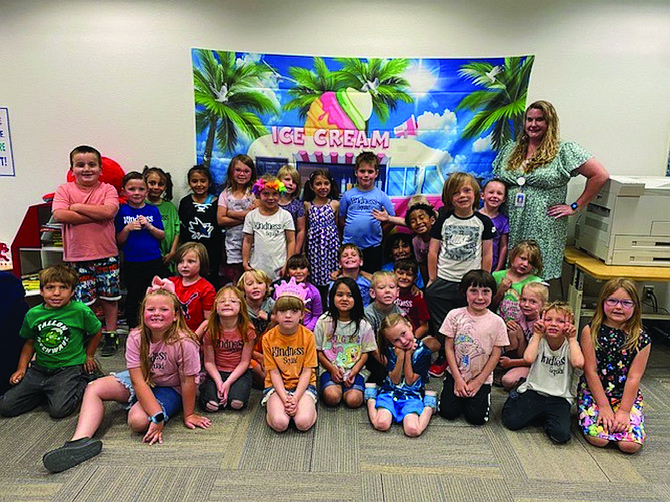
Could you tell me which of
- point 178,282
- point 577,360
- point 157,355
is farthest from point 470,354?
point 178,282

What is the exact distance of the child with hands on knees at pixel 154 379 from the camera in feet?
7.20

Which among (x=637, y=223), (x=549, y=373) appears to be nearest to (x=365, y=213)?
(x=549, y=373)

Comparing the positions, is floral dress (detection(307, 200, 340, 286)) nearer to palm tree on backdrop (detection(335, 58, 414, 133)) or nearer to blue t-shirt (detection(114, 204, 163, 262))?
palm tree on backdrop (detection(335, 58, 414, 133))

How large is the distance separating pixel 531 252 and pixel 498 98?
128cm

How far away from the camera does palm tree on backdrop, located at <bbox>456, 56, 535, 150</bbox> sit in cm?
348

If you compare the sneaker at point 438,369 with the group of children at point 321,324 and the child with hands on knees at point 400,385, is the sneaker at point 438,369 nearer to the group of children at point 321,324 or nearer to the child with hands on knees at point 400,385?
the group of children at point 321,324

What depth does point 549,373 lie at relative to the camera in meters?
2.33

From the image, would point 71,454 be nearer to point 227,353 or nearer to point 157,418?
point 157,418

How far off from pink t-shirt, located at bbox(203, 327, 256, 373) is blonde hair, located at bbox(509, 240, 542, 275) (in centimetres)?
158

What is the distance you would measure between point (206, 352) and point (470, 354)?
1323mm

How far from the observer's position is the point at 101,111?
140 inches

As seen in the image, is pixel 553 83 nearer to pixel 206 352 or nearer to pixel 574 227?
pixel 574 227

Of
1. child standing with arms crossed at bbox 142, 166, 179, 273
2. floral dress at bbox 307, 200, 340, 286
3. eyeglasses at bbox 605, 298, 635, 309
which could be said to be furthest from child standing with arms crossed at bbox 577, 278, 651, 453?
child standing with arms crossed at bbox 142, 166, 179, 273

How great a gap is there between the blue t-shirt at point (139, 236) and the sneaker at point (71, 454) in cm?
143
